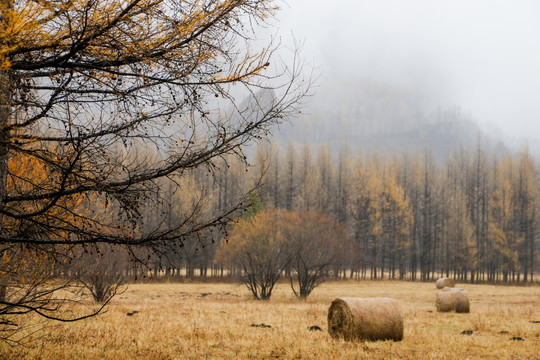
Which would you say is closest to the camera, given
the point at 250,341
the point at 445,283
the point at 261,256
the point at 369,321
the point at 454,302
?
the point at 250,341

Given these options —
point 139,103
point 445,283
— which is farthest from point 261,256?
point 445,283

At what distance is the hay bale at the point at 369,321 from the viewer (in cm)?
935

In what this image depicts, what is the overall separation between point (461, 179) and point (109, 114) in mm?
71678

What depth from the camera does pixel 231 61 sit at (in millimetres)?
4727

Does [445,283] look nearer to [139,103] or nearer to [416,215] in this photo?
[416,215]

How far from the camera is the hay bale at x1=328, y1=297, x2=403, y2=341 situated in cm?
935

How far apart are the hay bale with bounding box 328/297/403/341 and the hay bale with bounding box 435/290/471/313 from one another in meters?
7.21

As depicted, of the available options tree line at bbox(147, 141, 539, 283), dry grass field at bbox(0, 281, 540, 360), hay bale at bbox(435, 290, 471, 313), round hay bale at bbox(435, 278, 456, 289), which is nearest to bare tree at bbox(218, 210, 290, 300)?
hay bale at bbox(435, 290, 471, 313)

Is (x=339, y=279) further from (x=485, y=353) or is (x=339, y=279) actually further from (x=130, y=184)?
(x=130, y=184)

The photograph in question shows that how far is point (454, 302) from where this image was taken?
1592cm

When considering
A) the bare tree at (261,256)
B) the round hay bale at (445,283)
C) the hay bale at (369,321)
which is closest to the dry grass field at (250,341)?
the hay bale at (369,321)

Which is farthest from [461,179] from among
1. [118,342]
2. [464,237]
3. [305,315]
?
[118,342]

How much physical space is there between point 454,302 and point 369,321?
7865mm

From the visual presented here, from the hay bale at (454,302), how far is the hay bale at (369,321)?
23.6 ft
